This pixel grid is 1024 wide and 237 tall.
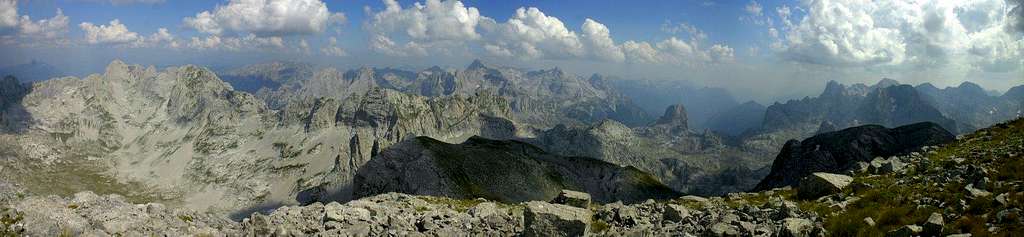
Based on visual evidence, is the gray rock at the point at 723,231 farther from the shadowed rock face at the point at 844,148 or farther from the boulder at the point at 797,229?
the shadowed rock face at the point at 844,148

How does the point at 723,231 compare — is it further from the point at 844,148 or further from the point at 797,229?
the point at 844,148

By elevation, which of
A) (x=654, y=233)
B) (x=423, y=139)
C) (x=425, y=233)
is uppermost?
A: (x=654, y=233)

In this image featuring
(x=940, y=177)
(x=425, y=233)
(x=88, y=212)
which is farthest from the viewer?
(x=940, y=177)

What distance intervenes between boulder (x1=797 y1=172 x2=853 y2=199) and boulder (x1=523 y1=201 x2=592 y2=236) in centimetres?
1833

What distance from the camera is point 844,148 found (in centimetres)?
14062

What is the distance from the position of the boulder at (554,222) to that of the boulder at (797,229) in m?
7.12

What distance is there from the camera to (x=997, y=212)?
1518 centimetres

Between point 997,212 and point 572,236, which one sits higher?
point 997,212

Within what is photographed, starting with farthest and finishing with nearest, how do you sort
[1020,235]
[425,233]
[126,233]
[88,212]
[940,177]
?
[940,177] → [425,233] → [88,212] → [126,233] → [1020,235]

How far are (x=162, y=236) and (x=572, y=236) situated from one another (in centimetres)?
1583

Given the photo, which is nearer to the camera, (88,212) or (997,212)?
(997,212)

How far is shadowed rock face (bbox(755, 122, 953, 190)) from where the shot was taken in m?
132

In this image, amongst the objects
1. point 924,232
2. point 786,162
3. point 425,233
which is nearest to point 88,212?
point 425,233

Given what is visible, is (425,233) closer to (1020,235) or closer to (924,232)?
A: (924,232)
